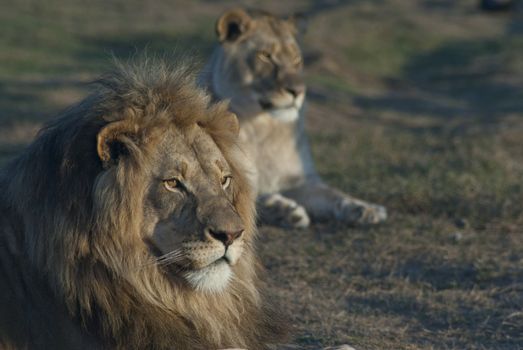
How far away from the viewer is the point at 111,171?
3682 mm

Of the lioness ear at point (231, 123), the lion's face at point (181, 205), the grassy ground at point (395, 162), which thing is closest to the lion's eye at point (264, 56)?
the grassy ground at point (395, 162)

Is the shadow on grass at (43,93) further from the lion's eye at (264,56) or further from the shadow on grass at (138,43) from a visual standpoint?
the lion's eye at (264,56)

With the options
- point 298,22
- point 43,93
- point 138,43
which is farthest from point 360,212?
point 138,43

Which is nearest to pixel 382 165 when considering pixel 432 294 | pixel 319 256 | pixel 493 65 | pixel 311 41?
pixel 319 256

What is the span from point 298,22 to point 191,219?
16.5 feet

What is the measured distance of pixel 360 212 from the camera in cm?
736

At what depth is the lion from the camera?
367 centimetres

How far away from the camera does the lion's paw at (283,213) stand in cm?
735

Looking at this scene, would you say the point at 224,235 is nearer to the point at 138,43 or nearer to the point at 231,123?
the point at 231,123

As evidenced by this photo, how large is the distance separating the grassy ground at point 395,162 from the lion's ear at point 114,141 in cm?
154

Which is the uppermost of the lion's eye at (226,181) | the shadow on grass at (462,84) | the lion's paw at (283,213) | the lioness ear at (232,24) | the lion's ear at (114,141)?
the lioness ear at (232,24)

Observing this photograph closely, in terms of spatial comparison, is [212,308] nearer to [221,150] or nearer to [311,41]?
[221,150]

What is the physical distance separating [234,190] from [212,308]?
469 millimetres

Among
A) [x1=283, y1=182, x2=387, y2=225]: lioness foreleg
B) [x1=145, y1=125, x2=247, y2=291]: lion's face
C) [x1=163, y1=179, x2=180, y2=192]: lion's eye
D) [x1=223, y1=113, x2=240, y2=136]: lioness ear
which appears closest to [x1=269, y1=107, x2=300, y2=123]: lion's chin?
[x1=283, y1=182, x2=387, y2=225]: lioness foreleg
